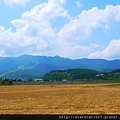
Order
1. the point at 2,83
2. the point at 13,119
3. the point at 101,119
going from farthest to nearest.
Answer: the point at 2,83 → the point at 13,119 → the point at 101,119

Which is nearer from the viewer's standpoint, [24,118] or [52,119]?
[52,119]

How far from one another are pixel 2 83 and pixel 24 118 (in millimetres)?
105927

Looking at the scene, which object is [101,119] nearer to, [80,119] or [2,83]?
[80,119]

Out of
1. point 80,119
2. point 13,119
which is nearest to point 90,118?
point 80,119

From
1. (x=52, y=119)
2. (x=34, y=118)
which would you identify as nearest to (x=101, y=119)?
(x=52, y=119)

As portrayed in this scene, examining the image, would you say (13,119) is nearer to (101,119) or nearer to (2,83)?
(101,119)

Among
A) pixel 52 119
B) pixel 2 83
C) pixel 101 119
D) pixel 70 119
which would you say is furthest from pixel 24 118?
pixel 2 83

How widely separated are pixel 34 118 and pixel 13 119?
1158mm

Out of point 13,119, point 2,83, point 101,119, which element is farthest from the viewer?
point 2,83

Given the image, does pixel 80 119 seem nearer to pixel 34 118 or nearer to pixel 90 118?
pixel 90 118

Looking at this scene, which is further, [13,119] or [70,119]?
[13,119]

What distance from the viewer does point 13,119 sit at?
617 inches

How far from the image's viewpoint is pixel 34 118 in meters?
15.7

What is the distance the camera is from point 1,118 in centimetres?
1599
